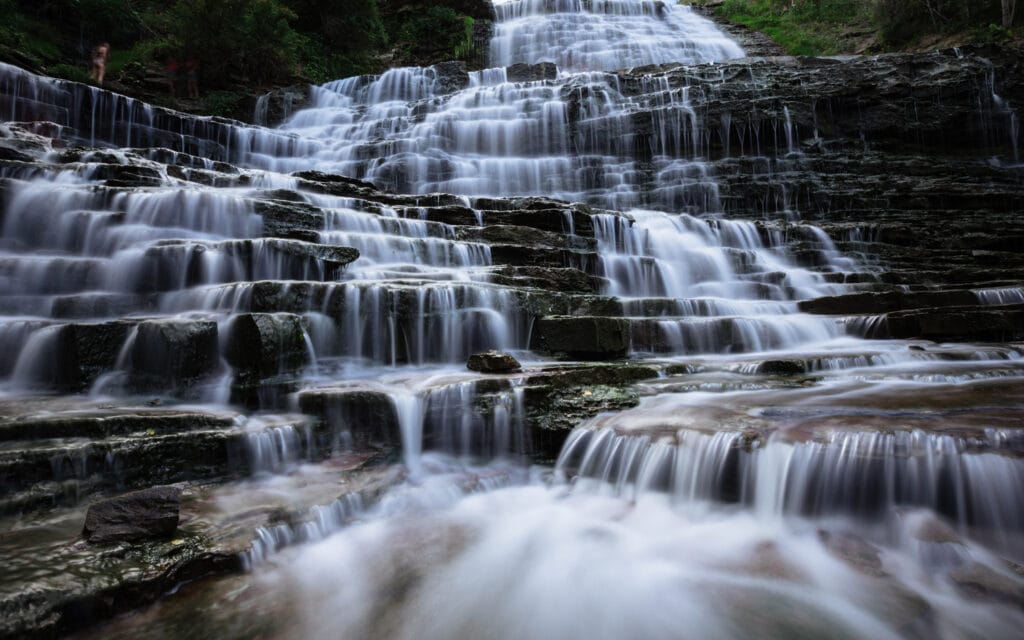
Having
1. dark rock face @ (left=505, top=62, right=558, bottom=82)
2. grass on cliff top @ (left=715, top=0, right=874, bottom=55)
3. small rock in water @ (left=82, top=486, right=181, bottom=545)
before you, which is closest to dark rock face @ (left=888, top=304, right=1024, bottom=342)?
small rock in water @ (left=82, top=486, right=181, bottom=545)

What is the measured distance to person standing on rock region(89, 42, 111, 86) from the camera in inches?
645

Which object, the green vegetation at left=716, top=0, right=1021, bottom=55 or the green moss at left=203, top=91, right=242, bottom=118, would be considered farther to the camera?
the green moss at left=203, top=91, right=242, bottom=118

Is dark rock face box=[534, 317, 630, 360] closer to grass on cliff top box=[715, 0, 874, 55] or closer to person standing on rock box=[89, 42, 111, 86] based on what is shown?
person standing on rock box=[89, 42, 111, 86]

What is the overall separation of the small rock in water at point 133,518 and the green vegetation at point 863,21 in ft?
68.5

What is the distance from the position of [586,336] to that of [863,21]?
2394 cm

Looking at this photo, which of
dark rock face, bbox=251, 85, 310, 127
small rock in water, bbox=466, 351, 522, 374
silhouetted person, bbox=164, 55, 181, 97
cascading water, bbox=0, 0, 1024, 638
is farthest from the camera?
dark rock face, bbox=251, 85, 310, 127

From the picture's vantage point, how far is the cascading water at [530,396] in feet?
8.32

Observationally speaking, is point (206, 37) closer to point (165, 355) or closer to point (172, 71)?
point (172, 71)

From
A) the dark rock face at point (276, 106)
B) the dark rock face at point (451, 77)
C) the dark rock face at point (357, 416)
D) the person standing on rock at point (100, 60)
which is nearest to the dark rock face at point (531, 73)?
the dark rock face at point (451, 77)

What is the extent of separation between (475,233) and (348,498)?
583 cm

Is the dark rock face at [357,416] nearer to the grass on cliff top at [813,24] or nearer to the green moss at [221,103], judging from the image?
the green moss at [221,103]

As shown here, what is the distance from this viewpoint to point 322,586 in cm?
267

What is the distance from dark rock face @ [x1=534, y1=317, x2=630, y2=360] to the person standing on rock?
18.1 m

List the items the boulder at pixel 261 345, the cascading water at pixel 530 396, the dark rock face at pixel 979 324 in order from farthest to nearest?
the dark rock face at pixel 979 324 < the boulder at pixel 261 345 < the cascading water at pixel 530 396
